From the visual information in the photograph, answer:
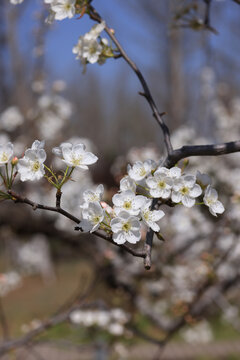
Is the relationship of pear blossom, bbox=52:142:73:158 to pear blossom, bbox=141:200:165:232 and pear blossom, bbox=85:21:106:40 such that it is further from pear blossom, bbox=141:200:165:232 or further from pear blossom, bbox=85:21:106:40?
pear blossom, bbox=85:21:106:40

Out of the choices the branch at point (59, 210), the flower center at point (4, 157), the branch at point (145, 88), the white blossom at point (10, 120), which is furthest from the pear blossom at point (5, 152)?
the white blossom at point (10, 120)

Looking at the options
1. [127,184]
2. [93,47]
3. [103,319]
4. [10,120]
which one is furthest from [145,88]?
[10,120]

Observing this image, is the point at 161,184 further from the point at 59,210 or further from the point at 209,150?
the point at 59,210

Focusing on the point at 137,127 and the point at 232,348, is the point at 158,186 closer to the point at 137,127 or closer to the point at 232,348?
the point at 232,348

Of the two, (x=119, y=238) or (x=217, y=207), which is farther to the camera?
(x=217, y=207)

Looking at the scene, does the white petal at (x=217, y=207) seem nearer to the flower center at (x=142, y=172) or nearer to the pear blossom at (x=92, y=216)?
the flower center at (x=142, y=172)

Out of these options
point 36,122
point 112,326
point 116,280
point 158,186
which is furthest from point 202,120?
point 158,186

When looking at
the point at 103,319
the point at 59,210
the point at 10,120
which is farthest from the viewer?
the point at 10,120
